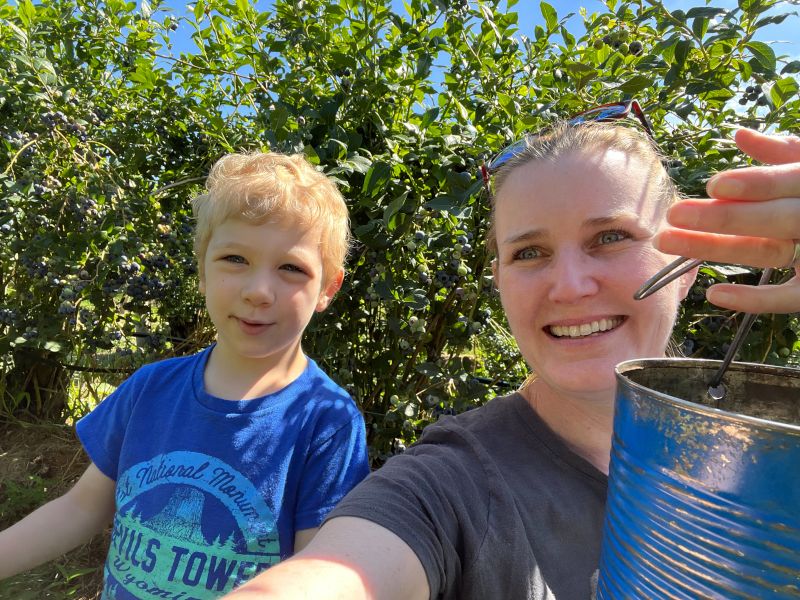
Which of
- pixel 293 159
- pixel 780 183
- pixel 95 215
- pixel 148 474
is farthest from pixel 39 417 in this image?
pixel 780 183

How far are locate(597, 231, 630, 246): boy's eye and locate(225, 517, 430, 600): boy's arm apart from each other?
1.93ft

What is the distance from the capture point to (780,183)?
18.1 inches

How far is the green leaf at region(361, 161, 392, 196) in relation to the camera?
1781mm

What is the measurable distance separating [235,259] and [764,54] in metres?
1.52

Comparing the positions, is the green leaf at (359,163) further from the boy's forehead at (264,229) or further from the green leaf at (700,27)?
the green leaf at (700,27)

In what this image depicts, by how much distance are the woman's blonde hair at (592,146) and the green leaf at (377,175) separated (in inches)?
26.3

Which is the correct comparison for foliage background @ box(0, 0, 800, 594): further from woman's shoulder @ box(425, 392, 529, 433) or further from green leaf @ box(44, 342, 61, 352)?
woman's shoulder @ box(425, 392, 529, 433)

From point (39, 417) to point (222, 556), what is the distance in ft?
9.18

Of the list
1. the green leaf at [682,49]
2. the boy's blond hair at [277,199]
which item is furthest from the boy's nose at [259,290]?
the green leaf at [682,49]

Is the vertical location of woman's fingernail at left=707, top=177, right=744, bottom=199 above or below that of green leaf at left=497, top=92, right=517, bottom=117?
below

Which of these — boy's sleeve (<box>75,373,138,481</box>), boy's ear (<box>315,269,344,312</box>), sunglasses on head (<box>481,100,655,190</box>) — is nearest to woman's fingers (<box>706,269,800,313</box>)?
sunglasses on head (<box>481,100,655,190</box>)

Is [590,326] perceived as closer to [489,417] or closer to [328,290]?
[489,417]

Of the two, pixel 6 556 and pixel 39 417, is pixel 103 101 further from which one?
pixel 6 556

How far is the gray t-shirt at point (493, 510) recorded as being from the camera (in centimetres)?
76
